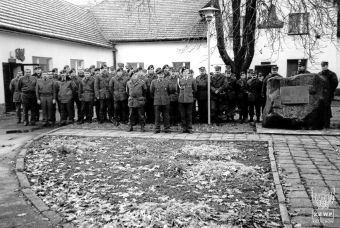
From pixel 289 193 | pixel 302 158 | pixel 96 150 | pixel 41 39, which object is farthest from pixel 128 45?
pixel 289 193

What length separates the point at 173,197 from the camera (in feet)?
18.5

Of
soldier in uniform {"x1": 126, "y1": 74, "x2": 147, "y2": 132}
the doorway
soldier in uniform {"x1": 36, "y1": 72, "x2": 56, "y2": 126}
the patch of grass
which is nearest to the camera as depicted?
the patch of grass

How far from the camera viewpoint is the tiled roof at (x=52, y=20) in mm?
16789

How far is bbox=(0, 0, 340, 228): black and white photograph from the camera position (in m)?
5.16

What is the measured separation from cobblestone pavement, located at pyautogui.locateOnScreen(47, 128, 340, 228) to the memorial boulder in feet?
3.28

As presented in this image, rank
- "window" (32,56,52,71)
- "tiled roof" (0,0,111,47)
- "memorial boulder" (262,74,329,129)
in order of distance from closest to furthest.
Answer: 1. "memorial boulder" (262,74,329,129)
2. "tiled roof" (0,0,111,47)
3. "window" (32,56,52,71)

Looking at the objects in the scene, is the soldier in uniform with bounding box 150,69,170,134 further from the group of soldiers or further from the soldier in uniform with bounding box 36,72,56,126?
the soldier in uniform with bounding box 36,72,56,126

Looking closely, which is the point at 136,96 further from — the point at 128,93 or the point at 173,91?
the point at 173,91

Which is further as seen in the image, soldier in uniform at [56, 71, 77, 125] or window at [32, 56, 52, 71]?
window at [32, 56, 52, 71]

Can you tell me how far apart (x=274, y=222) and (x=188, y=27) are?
22198 mm

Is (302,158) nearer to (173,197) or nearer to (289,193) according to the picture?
(289,193)

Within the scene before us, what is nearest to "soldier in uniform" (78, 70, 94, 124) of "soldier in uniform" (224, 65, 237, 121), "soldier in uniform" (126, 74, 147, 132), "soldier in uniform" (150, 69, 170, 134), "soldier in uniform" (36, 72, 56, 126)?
"soldier in uniform" (36, 72, 56, 126)

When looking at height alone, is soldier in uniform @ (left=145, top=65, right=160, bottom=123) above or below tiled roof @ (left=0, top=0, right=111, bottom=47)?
below

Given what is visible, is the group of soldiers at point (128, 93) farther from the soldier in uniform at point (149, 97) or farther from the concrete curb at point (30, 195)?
the concrete curb at point (30, 195)
